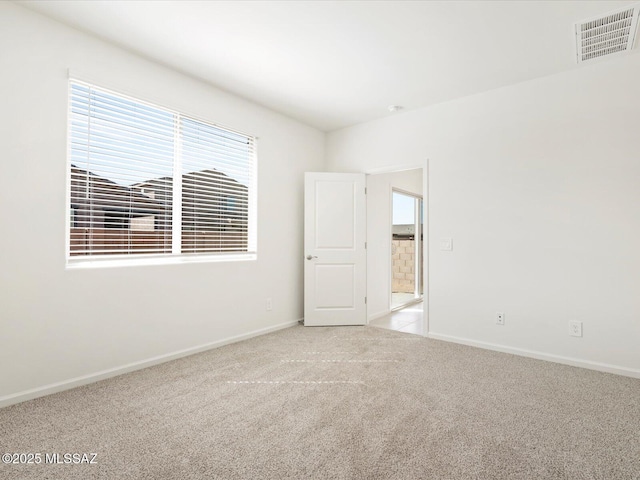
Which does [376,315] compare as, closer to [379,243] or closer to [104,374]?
[379,243]

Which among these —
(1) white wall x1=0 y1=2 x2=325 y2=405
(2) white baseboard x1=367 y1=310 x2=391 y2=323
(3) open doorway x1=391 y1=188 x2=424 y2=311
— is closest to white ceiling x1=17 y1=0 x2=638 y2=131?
(1) white wall x1=0 y1=2 x2=325 y2=405

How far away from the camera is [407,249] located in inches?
272

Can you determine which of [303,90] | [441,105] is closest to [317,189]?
[303,90]

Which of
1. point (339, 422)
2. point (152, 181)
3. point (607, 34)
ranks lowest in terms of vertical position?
point (339, 422)

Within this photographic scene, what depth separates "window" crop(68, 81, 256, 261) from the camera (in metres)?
2.59

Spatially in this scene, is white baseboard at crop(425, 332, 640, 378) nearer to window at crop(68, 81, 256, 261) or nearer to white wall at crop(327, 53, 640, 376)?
white wall at crop(327, 53, 640, 376)

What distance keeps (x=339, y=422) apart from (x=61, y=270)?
220 centimetres

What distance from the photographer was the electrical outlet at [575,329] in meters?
2.93

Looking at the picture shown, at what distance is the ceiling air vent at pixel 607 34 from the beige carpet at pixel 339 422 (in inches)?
103

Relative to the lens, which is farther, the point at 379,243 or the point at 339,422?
the point at 379,243

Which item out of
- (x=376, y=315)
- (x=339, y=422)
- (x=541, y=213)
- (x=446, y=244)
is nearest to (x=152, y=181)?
(x=339, y=422)

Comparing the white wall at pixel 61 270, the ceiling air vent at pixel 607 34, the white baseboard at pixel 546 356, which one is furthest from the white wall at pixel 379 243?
the ceiling air vent at pixel 607 34

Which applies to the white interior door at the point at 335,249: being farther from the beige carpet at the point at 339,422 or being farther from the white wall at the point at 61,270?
the beige carpet at the point at 339,422

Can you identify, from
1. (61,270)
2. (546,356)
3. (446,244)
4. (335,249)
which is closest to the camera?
(61,270)
